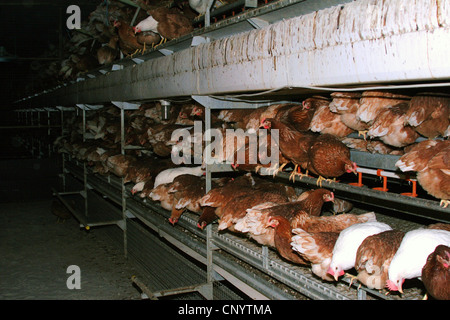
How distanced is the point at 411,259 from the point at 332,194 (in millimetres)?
868

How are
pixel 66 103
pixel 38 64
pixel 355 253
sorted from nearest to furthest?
pixel 355 253, pixel 66 103, pixel 38 64

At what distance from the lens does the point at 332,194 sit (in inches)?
93.2

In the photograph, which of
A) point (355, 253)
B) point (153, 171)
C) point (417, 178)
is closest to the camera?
point (417, 178)

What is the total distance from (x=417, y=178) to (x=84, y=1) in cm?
746

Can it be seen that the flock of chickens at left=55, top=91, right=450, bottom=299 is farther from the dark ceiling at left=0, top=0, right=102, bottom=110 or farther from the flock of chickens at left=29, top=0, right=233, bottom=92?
the dark ceiling at left=0, top=0, right=102, bottom=110

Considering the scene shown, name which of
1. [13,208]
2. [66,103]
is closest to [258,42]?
[66,103]

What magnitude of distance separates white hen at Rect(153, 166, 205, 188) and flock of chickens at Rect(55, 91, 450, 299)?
0.17 m

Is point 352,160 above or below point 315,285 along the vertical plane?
above

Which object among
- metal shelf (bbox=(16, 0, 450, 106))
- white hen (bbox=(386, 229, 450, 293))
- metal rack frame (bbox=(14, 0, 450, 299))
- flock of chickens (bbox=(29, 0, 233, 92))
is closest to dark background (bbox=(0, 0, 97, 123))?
flock of chickens (bbox=(29, 0, 233, 92))

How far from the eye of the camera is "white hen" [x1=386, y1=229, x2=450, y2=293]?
1518mm

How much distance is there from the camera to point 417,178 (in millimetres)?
1589

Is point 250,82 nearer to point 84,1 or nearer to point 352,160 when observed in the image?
point 352,160

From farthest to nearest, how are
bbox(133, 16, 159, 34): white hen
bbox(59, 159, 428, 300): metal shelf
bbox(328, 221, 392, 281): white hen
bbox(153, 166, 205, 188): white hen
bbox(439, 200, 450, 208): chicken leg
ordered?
bbox(153, 166, 205, 188): white hen → bbox(133, 16, 159, 34): white hen → bbox(59, 159, 428, 300): metal shelf → bbox(328, 221, 392, 281): white hen → bbox(439, 200, 450, 208): chicken leg

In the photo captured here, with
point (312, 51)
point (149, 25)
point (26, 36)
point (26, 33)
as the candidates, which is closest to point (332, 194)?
point (312, 51)
